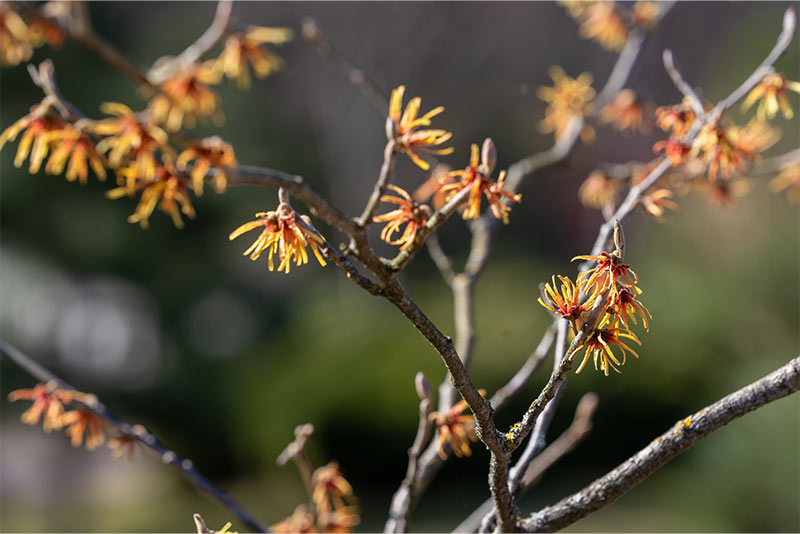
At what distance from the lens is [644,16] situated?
5.50 ft

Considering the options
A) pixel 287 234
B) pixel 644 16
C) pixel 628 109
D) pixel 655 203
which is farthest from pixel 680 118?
pixel 287 234

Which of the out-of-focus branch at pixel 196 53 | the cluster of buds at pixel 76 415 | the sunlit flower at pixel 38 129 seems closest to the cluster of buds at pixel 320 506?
the cluster of buds at pixel 76 415

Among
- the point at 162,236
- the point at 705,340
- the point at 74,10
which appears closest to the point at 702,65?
the point at 705,340

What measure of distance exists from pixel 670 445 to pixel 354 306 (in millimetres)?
5570

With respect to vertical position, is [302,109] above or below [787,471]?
above

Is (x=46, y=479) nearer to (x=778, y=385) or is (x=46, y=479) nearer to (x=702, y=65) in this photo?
(x=778, y=385)

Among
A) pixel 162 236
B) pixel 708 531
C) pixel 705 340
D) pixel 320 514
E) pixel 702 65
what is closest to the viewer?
pixel 320 514

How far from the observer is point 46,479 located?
638 centimetres

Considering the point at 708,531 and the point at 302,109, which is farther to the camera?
the point at 302,109

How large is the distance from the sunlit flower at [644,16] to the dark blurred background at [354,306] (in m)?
0.15

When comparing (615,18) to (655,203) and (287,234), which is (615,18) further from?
(287,234)

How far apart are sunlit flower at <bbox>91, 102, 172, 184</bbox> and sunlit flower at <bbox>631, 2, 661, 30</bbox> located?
117cm

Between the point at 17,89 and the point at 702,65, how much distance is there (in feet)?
28.4

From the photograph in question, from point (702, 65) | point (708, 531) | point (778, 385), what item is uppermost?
point (702, 65)
